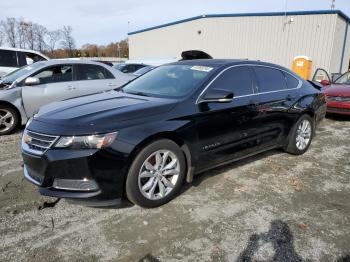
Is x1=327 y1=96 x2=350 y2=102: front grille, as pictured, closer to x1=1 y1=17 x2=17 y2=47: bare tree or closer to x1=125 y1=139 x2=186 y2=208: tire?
x1=125 y1=139 x2=186 y2=208: tire

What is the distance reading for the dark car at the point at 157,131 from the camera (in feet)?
9.60

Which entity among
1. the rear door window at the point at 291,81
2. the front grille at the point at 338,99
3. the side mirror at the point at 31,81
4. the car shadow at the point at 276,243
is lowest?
the car shadow at the point at 276,243

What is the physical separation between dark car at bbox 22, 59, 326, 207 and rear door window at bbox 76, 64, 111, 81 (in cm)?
291

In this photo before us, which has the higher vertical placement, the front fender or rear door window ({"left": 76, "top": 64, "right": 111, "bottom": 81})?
rear door window ({"left": 76, "top": 64, "right": 111, "bottom": 81})

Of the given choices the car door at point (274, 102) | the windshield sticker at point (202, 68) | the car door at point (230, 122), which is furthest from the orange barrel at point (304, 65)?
the windshield sticker at point (202, 68)

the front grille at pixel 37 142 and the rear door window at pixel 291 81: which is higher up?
the rear door window at pixel 291 81

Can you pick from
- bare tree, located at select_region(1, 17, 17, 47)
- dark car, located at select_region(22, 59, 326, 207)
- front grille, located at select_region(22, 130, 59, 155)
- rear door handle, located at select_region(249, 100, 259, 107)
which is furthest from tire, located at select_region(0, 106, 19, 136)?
bare tree, located at select_region(1, 17, 17, 47)

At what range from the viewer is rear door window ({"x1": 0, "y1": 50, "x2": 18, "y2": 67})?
995 cm

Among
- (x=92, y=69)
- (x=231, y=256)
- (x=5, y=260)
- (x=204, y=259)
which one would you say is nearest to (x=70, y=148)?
(x=5, y=260)

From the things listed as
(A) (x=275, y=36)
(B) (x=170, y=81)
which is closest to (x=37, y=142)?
(B) (x=170, y=81)

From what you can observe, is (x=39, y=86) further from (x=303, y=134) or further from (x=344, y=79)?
(x=344, y=79)

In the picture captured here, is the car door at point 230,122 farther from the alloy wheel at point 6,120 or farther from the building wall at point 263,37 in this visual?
the building wall at point 263,37

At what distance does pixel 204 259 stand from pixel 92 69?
5.73 metres

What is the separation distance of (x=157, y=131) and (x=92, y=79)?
4515mm
